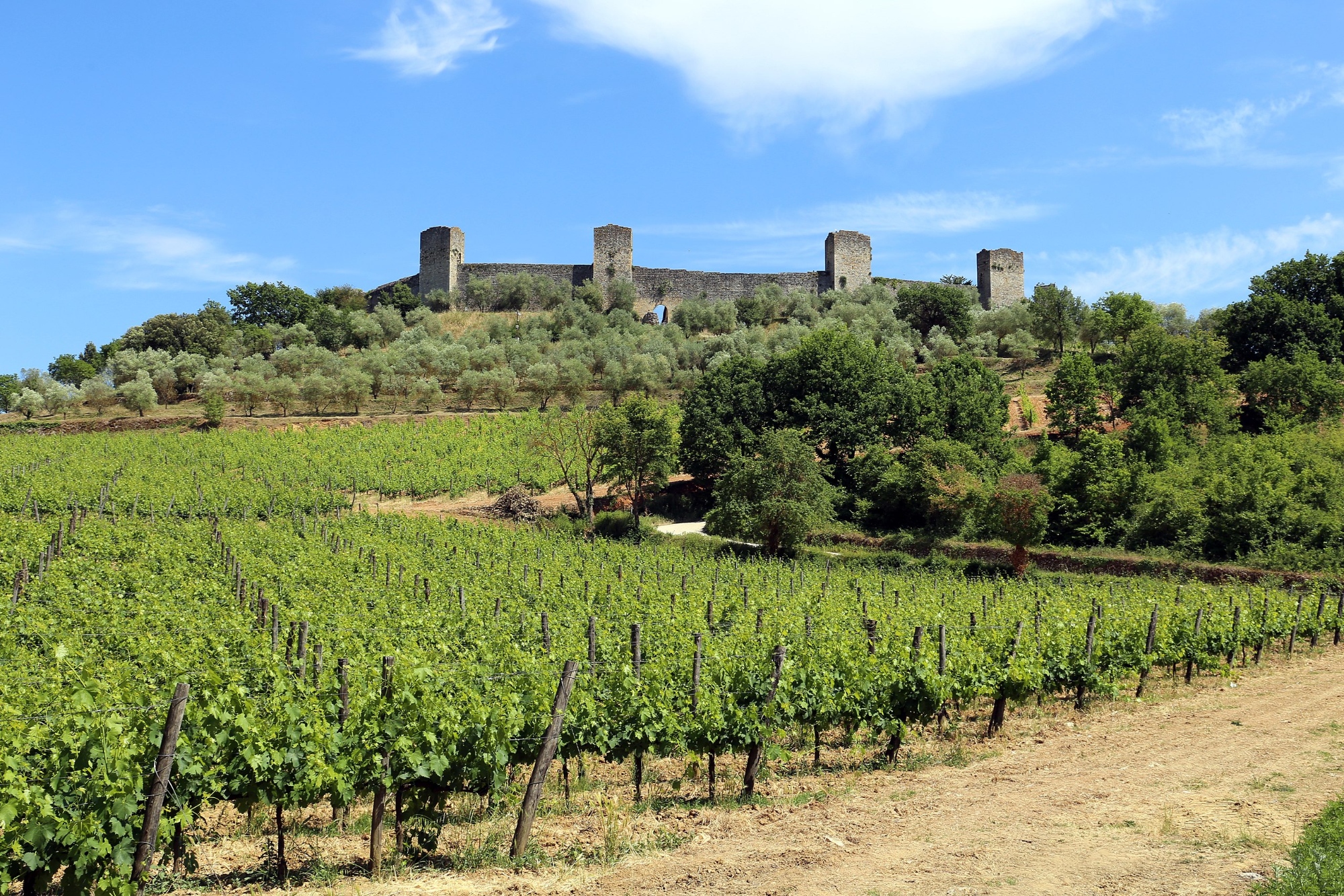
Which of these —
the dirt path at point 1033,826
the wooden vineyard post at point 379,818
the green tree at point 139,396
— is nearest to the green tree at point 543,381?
the green tree at point 139,396

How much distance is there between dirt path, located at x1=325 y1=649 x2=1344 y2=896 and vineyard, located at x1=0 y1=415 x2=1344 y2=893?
2.52 feet

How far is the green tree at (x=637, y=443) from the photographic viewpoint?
32.6 metres

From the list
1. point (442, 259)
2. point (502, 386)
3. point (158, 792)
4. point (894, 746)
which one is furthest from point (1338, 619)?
point (442, 259)

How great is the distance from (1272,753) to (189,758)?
9.47 metres

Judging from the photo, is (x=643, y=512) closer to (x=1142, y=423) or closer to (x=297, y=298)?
(x=1142, y=423)

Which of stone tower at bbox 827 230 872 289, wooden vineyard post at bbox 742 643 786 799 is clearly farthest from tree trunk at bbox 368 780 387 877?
stone tower at bbox 827 230 872 289

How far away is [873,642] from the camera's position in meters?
10.8

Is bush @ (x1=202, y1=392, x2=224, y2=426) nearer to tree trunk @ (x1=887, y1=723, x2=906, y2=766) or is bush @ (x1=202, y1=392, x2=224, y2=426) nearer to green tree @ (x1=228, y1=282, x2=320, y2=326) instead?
green tree @ (x1=228, y1=282, x2=320, y2=326)

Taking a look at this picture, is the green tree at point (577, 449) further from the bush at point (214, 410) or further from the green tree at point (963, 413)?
the bush at point (214, 410)

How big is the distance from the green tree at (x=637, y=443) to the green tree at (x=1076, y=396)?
49.1 ft

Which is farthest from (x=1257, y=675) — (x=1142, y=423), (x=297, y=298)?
(x=297, y=298)

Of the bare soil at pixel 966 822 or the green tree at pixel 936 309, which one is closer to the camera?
the bare soil at pixel 966 822

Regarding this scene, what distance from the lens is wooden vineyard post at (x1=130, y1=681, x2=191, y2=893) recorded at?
5672 mm

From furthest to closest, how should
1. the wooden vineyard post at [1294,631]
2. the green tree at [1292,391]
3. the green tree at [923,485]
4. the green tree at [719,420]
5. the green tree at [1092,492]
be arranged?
the green tree at [1292,391] < the green tree at [719,420] < the green tree at [923,485] < the green tree at [1092,492] < the wooden vineyard post at [1294,631]
